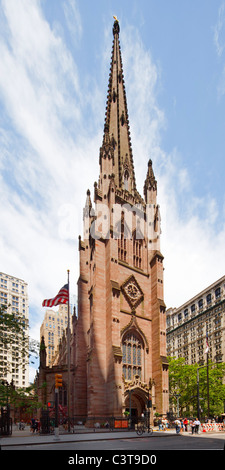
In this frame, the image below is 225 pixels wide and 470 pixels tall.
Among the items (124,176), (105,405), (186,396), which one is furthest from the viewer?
(186,396)

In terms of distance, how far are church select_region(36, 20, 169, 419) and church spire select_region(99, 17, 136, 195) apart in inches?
8.8

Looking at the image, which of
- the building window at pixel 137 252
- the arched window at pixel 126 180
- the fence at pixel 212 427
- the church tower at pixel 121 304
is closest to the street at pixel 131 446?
the fence at pixel 212 427

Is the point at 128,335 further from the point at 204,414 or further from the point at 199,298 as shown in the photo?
the point at 199,298

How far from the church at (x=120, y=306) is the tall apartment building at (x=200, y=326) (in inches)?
2018

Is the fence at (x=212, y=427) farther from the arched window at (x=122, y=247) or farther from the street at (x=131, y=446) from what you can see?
the arched window at (x=122, y=247)

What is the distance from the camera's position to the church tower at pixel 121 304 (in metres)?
40.6

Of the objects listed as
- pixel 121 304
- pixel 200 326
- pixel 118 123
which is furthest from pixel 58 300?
pixel 200 326

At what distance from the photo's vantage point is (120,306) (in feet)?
147

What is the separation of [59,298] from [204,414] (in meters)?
50.6

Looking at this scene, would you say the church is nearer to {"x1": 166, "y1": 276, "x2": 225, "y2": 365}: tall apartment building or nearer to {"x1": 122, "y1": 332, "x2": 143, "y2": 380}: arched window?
{"x1": 122, "y1": 332, "x2": 143, "y2": 380}: arched window

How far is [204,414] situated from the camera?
69375mm

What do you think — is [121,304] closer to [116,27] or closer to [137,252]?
[137,252]

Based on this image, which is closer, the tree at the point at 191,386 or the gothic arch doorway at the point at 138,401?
the gothic arch doorway at the point at 138,401
